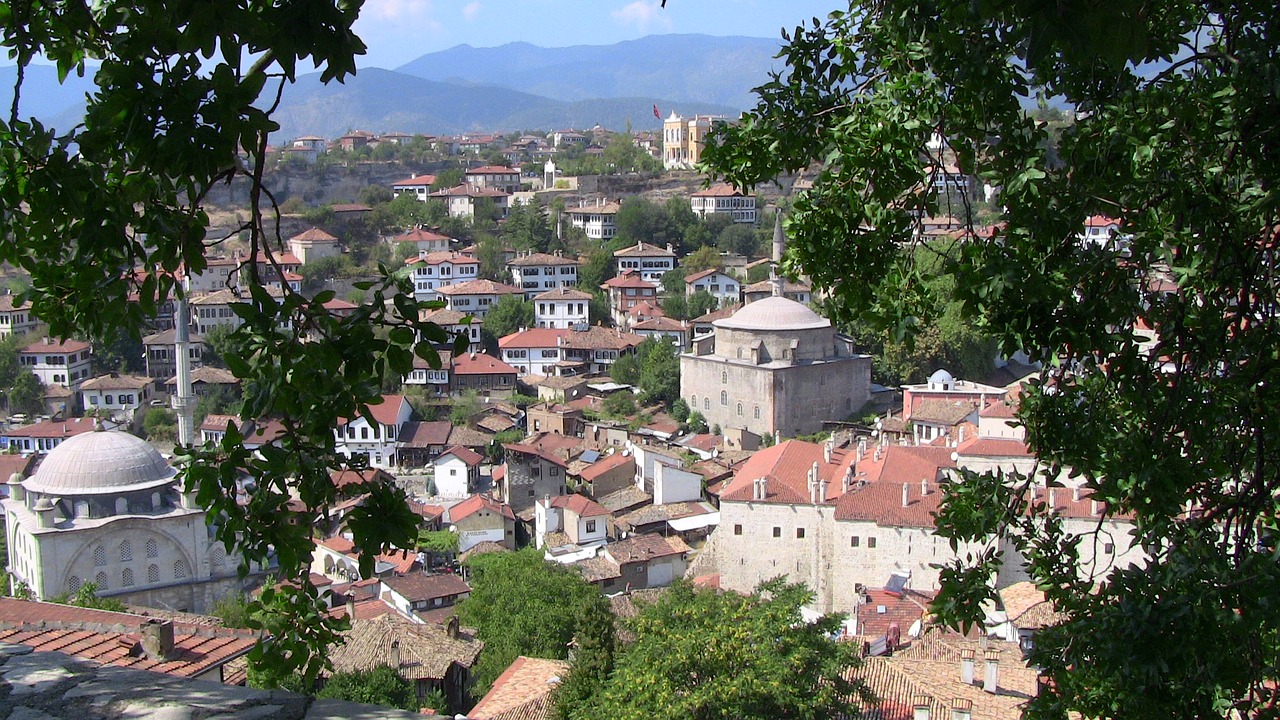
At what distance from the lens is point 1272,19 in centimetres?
285

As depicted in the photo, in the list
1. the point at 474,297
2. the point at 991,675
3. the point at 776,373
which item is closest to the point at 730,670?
the point at 991,675

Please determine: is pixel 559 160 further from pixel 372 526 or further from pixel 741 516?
pixel 372 526

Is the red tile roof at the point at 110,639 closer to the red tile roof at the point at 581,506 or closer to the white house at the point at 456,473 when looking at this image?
the red tile roof at the point at 581,506

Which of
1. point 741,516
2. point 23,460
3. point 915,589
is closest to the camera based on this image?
point 915,589

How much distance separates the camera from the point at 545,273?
43.2 meters

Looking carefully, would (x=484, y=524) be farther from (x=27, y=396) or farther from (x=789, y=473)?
(x=27, y=396)

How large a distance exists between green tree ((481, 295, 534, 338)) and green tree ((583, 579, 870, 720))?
1116 inches

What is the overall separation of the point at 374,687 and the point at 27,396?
26.0 metres

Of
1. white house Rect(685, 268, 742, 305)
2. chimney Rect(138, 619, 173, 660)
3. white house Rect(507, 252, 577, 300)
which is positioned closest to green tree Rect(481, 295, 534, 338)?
white house Rect(507, 252, 577, 300)

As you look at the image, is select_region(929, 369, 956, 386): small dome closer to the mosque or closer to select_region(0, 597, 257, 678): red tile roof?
the mosque

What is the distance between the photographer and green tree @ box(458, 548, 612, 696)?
540 inches

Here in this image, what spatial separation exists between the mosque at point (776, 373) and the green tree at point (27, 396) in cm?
1847

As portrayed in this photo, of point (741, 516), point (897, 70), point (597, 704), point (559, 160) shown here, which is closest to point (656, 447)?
point (741, 516)

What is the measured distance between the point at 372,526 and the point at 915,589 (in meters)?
14.5
